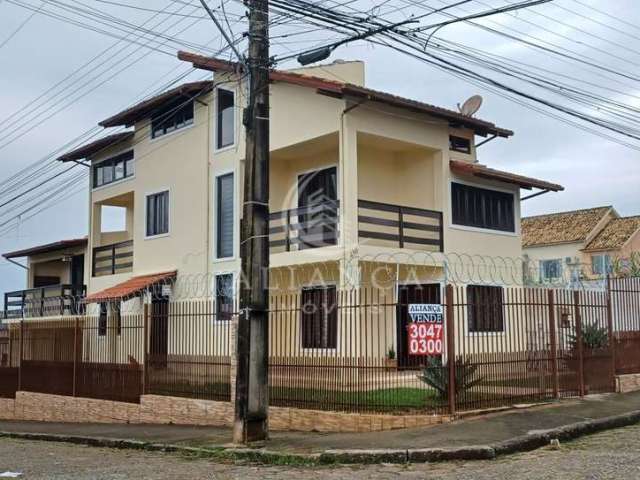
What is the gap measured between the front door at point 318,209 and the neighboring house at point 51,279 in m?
12.2

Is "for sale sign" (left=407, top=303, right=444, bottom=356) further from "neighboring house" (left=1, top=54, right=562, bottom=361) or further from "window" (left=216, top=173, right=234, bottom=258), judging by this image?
"window" (left=216, top=173, right=234, bottom=258)

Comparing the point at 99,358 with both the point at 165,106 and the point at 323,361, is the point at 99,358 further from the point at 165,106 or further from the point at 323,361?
the point at 165,106

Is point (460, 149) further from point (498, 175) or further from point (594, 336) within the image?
point (594, 336)

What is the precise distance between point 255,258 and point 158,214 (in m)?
13.0

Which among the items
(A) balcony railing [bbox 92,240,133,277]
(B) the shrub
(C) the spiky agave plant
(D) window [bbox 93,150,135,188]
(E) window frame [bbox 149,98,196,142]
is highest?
(E) window frame [bbox 149,98,196,142]

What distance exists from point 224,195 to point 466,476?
14196 millimetres

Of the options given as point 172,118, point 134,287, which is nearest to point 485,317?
point 134,287

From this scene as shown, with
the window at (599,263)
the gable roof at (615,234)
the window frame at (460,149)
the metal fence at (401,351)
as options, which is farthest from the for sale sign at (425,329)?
the gable roof at (615,234)

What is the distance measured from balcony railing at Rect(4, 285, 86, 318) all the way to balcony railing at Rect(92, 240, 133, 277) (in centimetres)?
192

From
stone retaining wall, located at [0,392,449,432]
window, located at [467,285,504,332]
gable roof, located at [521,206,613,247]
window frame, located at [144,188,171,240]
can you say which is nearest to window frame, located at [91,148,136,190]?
window frame, located at [144,188,171,240]

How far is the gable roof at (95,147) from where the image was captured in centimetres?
2532

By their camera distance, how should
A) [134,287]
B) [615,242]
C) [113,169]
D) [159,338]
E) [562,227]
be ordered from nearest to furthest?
1. [159,338]
2. [134,287]
3. [113,169]
4. [615,242]
5. [562,227]

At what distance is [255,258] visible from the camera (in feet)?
37.8

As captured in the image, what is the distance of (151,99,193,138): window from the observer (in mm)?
22781
